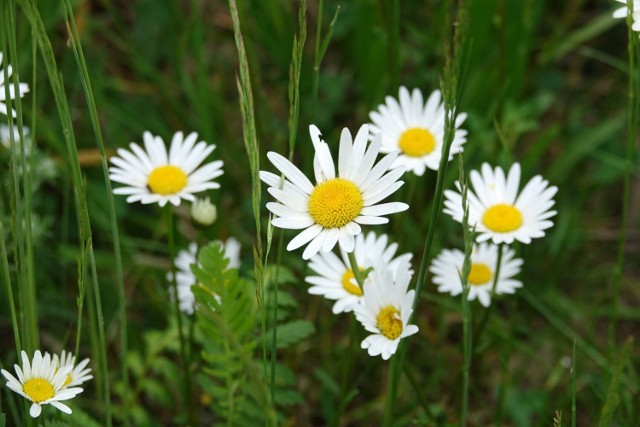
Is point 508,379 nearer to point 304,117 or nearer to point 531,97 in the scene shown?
point 304,117

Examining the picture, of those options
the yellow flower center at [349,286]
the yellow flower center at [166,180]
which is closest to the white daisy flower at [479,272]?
the yellow flower center at [349,286]

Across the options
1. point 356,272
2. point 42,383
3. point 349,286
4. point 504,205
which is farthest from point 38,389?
point 504,205

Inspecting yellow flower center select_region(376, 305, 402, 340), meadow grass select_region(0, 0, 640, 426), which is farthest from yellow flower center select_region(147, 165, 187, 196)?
yellow flower center select_region(376, 305, 402, 340)

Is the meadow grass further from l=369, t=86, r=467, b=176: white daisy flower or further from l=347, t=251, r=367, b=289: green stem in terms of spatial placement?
l=347, t=251, r=367, b=289: green stem

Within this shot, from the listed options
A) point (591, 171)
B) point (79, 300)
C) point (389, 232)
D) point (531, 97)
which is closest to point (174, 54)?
point (389, 232)

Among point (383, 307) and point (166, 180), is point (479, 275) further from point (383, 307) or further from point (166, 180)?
point (166, 180)

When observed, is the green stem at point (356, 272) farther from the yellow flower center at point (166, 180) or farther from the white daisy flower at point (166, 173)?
the yellow flower center at point (166, 180)

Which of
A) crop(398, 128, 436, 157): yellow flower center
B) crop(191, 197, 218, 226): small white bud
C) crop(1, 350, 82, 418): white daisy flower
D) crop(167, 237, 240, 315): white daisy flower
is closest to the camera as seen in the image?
crop(1, 350, 82, 418): white daisy flower
